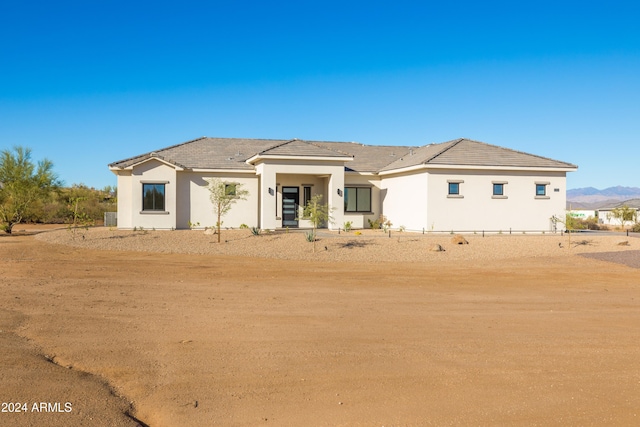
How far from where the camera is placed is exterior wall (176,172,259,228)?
26953mm

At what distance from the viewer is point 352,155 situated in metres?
28.4

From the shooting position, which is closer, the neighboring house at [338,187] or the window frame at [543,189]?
the neighboring house at [338,187]

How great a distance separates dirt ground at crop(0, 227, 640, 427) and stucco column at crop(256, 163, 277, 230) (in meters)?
11.2

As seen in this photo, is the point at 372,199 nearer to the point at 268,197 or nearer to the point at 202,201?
the point at 268,197

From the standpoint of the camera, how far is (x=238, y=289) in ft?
42.8

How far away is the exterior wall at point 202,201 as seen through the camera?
2695cm

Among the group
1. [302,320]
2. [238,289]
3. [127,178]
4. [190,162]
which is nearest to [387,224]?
[190,162]

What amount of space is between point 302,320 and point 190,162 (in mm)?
19529

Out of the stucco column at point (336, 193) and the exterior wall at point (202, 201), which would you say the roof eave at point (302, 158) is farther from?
the exterior wall at point (202, 201)

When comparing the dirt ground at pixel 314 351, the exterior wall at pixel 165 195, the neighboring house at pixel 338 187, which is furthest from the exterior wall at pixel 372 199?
the dirt ground at pixel 314 351

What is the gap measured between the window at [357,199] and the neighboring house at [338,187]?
0.38 feet

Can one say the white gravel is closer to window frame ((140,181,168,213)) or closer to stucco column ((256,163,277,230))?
stucco column ((256,163,277,230))

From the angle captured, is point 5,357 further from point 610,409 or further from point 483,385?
point 610,409

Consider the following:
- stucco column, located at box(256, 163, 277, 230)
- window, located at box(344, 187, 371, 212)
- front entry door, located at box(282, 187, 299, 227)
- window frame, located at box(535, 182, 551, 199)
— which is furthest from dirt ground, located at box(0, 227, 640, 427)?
window, located at box(344, 187, 371, 212)
